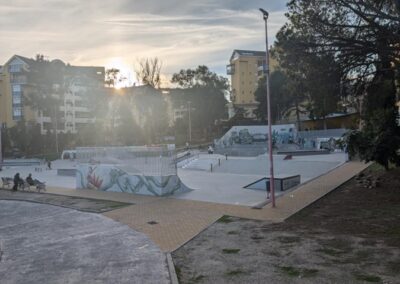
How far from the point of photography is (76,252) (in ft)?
37.5

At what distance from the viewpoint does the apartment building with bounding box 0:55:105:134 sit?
261ft

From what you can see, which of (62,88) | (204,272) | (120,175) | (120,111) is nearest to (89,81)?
(62,88)

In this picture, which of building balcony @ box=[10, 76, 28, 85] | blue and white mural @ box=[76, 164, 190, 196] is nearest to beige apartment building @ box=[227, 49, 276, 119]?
building balcony @ box=[10, 76, 28, 85]

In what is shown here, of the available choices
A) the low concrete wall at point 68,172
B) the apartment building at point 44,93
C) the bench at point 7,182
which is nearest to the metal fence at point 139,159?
the bench at point 7,182

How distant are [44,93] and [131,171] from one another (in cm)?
6142

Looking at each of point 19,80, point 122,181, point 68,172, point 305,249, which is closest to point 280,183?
point 122,181

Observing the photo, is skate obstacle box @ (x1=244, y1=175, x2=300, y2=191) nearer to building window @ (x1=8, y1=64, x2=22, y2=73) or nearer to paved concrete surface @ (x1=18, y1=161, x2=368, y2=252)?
paved concrete surface @ (x1=18, y1=161, x2=368, y2=252)

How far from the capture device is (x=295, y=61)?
17.8 m

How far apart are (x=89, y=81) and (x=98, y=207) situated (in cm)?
8257

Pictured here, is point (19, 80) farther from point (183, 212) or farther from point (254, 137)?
point (183, 212)

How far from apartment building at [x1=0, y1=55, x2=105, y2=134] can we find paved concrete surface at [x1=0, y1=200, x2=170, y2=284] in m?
65.8

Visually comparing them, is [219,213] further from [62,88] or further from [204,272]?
[62,88]

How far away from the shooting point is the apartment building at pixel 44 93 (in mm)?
79562

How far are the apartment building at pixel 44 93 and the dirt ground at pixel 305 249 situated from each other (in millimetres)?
70568
